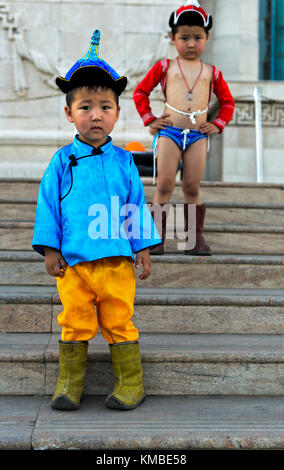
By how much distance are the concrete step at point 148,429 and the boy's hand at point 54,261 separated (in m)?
0.61

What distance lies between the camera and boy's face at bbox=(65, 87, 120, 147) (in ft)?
7.30

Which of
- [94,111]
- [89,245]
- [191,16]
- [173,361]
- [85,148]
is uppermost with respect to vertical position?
[191,16]

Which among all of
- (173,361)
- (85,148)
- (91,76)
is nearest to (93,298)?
(173,361)

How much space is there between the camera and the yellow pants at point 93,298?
2229 mm

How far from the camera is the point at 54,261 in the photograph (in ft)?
7.31

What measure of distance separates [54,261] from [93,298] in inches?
9.6

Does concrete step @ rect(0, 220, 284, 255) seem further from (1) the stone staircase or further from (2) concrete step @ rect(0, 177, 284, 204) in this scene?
(2) concrete step @ rect(0, 177, 284, 204)

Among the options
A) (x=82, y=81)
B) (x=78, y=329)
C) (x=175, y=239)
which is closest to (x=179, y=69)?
(x=175, y=239)

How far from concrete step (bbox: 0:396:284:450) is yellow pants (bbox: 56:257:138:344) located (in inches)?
13.3

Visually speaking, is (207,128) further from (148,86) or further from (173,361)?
(173,361)

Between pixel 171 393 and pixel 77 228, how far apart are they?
3.05 feet

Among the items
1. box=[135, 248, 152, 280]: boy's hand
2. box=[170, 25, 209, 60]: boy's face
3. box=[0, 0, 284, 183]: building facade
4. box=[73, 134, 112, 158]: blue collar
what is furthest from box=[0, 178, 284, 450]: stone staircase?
box=[0, 0, 284, 183]: building facade
